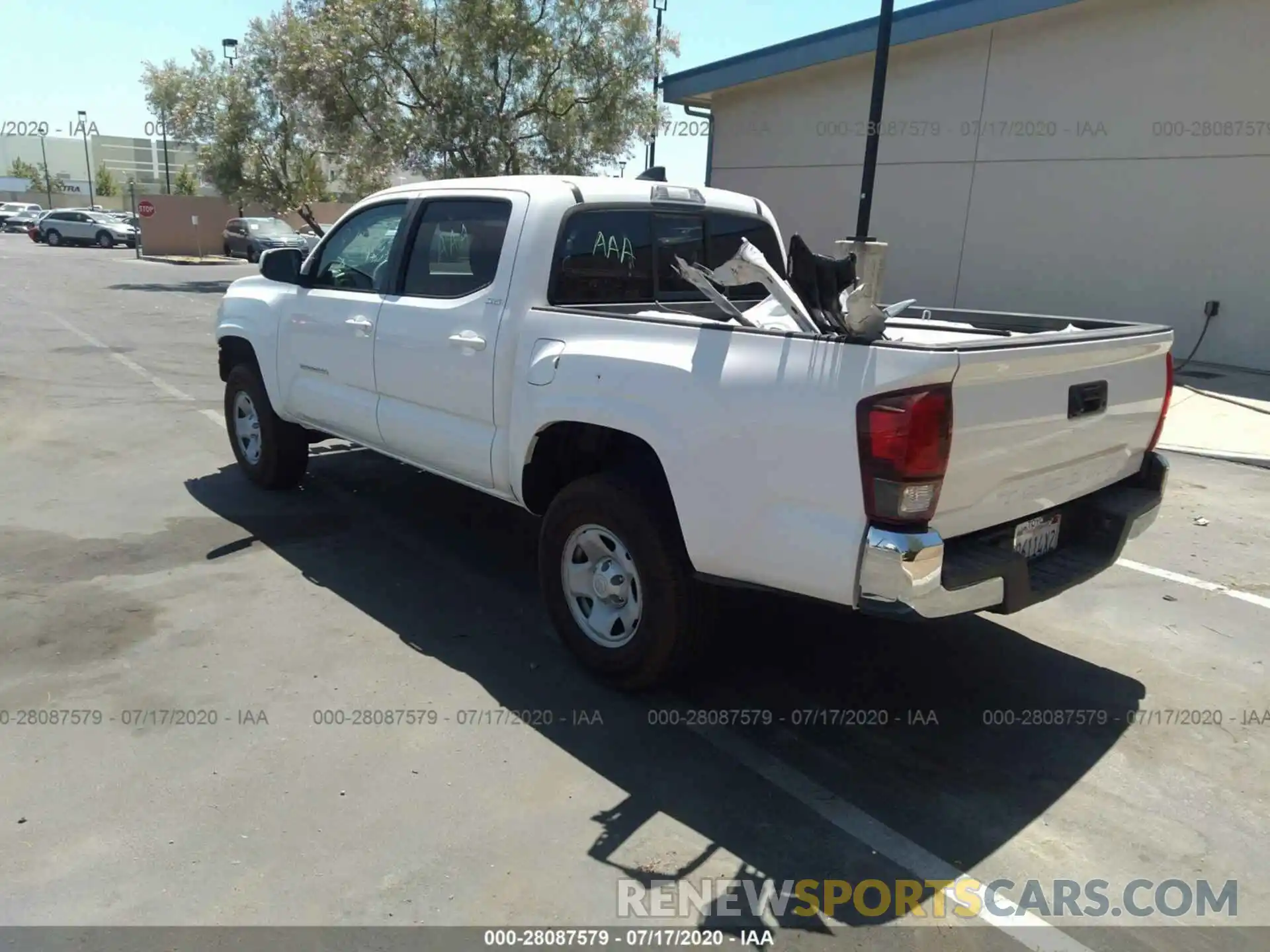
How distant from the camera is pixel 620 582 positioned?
153 inches

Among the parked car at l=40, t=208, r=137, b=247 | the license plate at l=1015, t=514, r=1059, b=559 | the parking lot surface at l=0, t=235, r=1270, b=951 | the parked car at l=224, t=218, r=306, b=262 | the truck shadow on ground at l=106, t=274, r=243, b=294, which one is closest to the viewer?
the parking lot surface at l=0, t=235, r=1270, b=951

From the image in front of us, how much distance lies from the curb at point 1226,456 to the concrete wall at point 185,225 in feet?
110

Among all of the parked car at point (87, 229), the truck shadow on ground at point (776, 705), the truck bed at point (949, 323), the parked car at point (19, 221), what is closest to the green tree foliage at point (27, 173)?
the parked car at point (19, 221)

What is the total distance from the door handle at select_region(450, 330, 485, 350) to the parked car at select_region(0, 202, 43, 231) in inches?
2504

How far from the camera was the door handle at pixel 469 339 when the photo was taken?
434 cm

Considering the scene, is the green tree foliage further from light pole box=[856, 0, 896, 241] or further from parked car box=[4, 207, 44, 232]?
light pole box=[856, 0, 896, 241]

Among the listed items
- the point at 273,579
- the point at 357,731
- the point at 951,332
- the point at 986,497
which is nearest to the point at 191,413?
the point at 273,579

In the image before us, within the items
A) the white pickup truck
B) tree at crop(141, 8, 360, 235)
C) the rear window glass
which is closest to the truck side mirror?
the white pickup truck

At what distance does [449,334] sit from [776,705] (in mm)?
2263

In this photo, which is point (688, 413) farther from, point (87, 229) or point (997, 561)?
point (87, 229)

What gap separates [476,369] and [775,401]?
1733mm

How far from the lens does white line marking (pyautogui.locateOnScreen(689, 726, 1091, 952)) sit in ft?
8.79

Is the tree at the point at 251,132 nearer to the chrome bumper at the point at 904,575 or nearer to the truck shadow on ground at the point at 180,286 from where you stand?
the truck shadow on ground at the point at 180,286

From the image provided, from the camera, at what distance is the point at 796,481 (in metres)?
3.12
